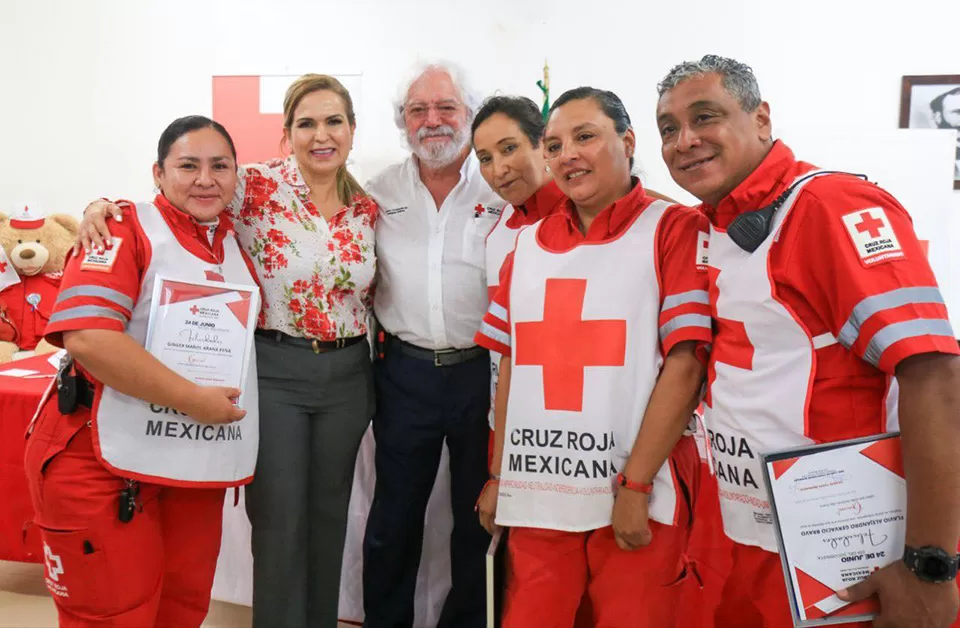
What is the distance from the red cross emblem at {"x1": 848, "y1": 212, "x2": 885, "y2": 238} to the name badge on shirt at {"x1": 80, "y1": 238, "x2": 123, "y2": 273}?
1.21 meters

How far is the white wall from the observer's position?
8.55 feet

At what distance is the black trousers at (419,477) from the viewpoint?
1.59m

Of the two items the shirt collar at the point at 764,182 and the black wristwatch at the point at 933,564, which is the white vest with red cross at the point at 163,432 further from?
the black wristwatch at the point at 933,564

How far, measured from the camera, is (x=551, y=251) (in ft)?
3.83

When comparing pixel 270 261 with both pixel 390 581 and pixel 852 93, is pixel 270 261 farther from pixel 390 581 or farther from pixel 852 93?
pixel 852 93

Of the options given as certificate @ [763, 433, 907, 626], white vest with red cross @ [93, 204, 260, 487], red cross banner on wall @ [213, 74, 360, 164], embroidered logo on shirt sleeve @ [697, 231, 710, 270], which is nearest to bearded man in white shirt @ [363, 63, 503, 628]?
white vest with red cross @ [93, 204, 260, 487]

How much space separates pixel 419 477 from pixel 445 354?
322 mm

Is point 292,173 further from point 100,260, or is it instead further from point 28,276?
point 28,276

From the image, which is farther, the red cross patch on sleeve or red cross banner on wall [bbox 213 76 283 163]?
red cross banner on wall [bbox 213 76 283 163]

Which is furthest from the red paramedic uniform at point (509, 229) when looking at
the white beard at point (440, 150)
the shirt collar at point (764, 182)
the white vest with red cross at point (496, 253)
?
the shirt collar at point (764, 182)

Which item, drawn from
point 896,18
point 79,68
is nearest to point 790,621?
point 896,18

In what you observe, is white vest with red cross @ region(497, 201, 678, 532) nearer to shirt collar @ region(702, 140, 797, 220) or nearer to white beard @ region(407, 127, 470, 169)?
shirt collar @ region(702, 140, 797, 220)
